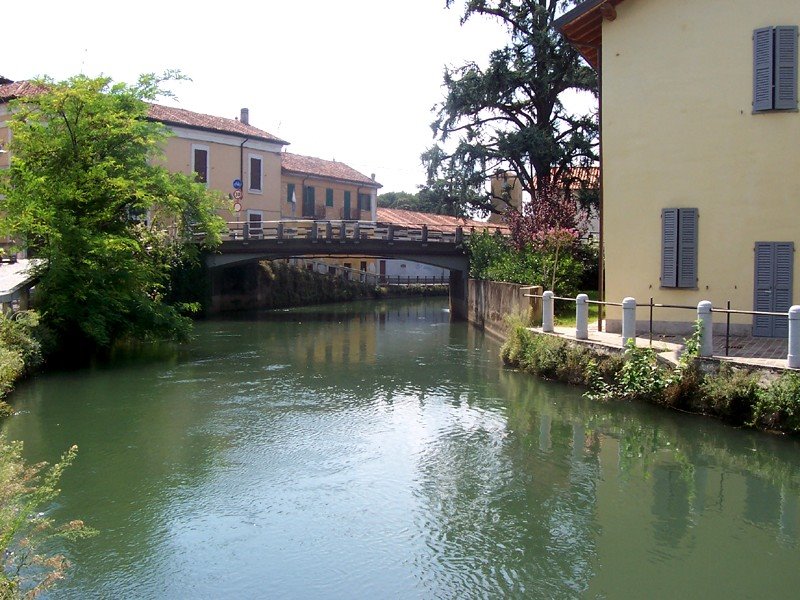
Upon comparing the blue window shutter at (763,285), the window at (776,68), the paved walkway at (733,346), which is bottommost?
the paved walkway at (733,346)

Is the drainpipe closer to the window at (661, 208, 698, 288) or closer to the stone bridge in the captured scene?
the stone bridge

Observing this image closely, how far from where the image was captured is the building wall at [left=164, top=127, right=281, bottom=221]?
37.6 metres

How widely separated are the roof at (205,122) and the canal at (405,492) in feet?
76.0

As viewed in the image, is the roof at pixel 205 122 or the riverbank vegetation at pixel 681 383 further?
the roof at pixel 205 122

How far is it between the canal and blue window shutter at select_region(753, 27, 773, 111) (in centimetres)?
653

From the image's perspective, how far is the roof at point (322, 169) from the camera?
156 feet

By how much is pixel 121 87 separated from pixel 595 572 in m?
17.0

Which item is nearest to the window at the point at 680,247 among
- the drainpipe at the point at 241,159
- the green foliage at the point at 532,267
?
the green foliage at the point at 532,267

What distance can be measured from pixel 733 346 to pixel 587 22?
25.6ft

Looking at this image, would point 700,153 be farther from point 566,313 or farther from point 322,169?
point 322,169

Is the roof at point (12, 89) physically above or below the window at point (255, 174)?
above

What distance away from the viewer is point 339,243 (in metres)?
33.5

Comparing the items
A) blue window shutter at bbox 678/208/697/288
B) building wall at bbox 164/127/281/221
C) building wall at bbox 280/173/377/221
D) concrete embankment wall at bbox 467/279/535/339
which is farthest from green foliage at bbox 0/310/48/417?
building wall at bbox 280/173/377/221

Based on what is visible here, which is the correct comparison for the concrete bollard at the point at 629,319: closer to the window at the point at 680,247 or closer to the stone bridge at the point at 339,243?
the window at the point at 680,247
